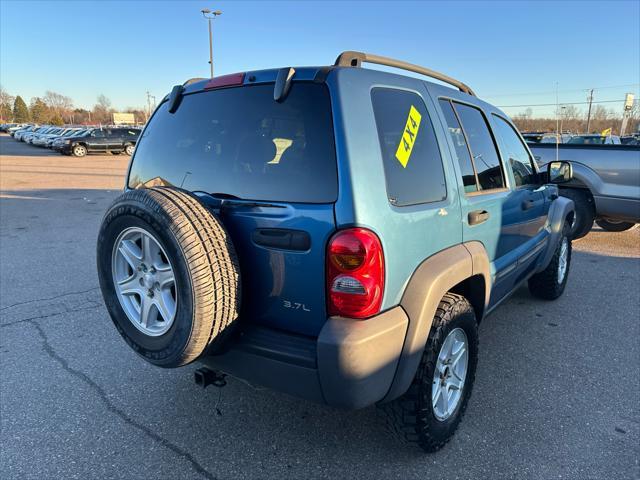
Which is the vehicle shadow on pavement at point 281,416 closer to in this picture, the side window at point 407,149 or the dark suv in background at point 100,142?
the side window at point 407,149

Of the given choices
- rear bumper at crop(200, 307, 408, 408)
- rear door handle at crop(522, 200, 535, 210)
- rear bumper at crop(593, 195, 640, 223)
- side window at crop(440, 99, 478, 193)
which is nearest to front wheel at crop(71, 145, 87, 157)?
rear bumper at crop(593, 195, 640, 223)

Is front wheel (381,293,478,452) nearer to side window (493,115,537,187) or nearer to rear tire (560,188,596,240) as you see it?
side window (493,115,537,187)

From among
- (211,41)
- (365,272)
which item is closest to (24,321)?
(365,272)

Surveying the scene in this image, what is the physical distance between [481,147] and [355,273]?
5.43 feet

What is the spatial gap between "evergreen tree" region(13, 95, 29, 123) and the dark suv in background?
9397 centimetres

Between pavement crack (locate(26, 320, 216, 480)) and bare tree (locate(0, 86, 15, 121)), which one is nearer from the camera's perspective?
pavement crack (locate(26, 320, 216, 480))

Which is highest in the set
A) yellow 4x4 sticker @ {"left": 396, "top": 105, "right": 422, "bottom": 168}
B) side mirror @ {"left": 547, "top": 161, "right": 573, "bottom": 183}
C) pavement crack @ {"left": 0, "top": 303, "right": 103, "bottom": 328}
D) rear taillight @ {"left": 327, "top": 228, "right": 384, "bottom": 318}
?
yellow 4x4 sticker @ {"left": 396, "top": 105, "right": 422, "bottom": 168}

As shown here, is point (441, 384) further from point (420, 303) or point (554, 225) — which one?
point (554, 225)

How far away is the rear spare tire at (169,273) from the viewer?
6.41 ft

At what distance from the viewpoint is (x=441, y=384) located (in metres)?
2.50

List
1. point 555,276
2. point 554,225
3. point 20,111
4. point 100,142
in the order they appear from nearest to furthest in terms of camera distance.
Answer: point 554,225, point 555,276, point 100,142, point 20,111

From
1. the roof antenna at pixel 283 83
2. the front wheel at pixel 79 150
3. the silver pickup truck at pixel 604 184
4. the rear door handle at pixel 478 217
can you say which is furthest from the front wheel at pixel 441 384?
the front wheel at pixel 79 150

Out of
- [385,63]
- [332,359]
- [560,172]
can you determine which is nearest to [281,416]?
[332,359]

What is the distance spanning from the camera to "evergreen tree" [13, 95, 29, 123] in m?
102
